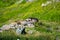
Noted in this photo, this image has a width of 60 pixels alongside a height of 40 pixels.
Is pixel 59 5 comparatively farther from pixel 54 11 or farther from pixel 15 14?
pixel 15 14

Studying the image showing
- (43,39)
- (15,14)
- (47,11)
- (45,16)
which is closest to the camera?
(43,39)

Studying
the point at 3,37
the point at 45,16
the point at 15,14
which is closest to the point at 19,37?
the point at 3,37

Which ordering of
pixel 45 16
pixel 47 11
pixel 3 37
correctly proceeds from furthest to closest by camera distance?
pixel 47 11 < pixel 45 16 < pixel 3 37

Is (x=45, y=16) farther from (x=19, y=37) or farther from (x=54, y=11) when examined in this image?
(x=19, y=37)

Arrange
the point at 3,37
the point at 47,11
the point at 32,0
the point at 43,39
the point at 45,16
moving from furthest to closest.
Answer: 1. the point at 32,0
2. the point at 47,11
3. the point at 45,16
4. the point at 43,39
5. the point at 3,37

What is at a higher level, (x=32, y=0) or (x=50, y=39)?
(x=32, y=0)

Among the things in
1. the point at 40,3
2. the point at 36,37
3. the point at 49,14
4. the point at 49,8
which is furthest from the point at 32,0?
the point at 36,37

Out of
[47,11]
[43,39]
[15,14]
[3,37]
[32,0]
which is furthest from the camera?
[32,0]

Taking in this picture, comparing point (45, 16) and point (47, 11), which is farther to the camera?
point (47, 11)

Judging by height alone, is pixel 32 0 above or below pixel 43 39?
above
